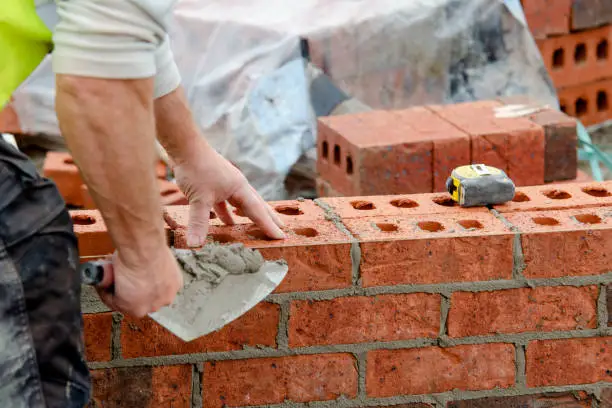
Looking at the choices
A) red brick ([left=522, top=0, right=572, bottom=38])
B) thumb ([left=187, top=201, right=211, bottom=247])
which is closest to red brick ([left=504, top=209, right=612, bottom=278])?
thumb ([left=187, top=201, right=211, bottom=247])

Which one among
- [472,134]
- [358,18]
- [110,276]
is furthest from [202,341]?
[358,18]

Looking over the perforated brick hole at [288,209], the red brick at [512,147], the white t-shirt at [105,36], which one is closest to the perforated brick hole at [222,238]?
the perforated brick hole at [288,209]

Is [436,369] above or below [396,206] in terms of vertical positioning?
below

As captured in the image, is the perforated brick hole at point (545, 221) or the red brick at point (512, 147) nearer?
the perforated brick hole at point (545, 221)

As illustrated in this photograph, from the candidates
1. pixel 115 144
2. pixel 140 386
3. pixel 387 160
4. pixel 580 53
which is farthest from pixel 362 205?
pixel 580 53

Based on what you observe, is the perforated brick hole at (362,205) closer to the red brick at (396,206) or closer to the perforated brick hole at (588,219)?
the red brick at (396,206)

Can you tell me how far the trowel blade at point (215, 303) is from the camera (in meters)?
1.95

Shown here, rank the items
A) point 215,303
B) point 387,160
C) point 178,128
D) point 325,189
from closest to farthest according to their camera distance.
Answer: point 215,303, point 178,128, point 387,160, point 325,189

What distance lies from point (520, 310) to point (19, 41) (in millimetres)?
1251

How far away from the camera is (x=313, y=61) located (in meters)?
4.75

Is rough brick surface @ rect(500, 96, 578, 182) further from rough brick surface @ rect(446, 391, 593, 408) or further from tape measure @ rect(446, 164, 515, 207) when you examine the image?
rough brick surface @ rect(446, 391, 593, 408)

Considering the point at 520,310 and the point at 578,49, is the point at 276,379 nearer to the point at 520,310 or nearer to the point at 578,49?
the point at 520,310

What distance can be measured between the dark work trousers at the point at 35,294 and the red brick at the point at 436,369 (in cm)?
→ 79

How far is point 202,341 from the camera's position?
232 centimetres
